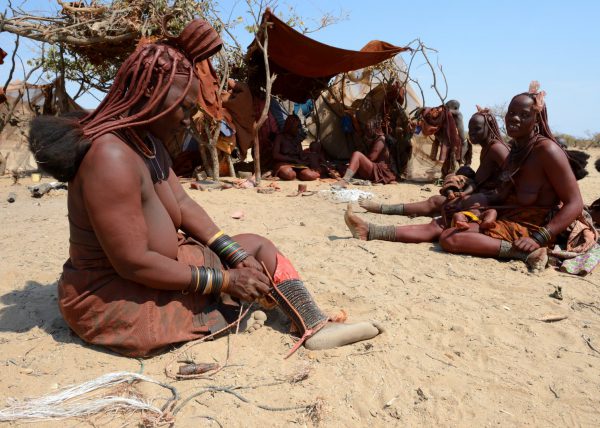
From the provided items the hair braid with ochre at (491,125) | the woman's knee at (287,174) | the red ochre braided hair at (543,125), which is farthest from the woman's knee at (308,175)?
the red ochre braided hair at (543,125)

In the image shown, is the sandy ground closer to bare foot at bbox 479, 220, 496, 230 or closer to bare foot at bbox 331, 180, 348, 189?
bare foot at bbox 479, 220, 496, 230

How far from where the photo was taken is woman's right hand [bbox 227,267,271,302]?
243 centimetres

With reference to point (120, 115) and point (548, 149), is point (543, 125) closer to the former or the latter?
point (548, 149)

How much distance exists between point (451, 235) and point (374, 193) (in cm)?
354

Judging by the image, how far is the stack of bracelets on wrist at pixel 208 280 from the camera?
92.1 inches

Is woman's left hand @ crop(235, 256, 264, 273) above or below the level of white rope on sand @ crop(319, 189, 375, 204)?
above

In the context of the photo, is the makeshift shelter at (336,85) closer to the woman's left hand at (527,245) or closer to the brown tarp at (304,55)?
the brown tarp at (304,55)

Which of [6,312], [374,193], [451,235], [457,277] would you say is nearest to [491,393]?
[457,277]

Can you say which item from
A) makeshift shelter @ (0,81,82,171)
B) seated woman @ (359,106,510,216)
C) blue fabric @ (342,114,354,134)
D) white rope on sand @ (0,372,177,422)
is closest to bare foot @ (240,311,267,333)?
white rope on sand @ (0,372,177,422)

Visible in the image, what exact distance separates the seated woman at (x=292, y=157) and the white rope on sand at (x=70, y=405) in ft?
22.8

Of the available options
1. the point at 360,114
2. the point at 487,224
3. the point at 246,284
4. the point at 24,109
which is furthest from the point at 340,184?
the point at 24,109

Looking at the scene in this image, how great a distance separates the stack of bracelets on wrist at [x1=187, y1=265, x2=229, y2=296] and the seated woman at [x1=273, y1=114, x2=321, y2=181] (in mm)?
6518

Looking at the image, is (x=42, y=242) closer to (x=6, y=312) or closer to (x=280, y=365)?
(x=6, y=312)

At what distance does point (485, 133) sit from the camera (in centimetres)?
564
